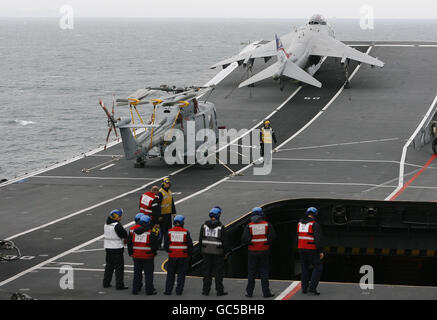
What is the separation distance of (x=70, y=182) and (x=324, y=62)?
122 ft

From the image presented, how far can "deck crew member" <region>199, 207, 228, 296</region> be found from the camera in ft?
69.0

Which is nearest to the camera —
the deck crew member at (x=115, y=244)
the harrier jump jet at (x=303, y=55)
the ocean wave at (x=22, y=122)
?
the deck crew member at (x=115, y=244)

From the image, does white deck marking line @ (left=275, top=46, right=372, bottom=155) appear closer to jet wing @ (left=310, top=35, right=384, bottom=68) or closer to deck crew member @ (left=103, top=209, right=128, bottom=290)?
jet wing @ (left=310, top=35, right=384, bottom=68)

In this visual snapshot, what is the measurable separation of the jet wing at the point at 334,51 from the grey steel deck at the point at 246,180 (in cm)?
181

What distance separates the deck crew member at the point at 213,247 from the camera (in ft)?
69.0

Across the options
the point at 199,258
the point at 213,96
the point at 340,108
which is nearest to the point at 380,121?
the point at 340,108

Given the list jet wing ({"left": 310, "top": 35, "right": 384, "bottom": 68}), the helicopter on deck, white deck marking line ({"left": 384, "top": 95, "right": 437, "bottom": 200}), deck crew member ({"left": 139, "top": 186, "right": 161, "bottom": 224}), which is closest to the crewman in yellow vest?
deck crew member ({"left": 139, "top": 186, "right": 161, "bottom": 224})

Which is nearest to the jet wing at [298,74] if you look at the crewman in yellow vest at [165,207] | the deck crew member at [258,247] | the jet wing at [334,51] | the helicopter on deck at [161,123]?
the jet wing at [334,51]

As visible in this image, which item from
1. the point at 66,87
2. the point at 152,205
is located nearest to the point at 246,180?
the point at 152,205

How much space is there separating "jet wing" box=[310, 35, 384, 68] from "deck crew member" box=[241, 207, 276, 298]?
141ft

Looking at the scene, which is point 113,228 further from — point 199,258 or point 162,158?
point 162,158

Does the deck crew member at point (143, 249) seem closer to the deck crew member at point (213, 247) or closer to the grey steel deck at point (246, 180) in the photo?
the grey steel deck at point (246, 180)

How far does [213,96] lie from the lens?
59125mm

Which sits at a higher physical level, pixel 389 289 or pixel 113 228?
pixel 113 228
